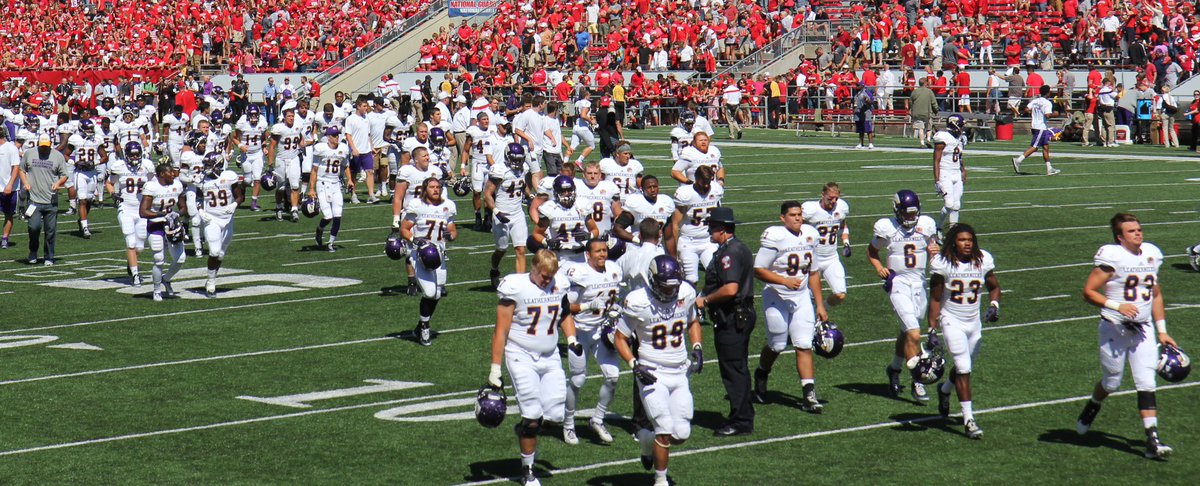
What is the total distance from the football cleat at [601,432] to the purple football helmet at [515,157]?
22.3 ft

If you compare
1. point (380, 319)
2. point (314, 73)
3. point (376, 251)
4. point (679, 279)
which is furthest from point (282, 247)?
point (314, 73)

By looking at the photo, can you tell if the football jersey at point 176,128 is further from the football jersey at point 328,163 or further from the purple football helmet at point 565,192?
the purple football helmet at point 565,192

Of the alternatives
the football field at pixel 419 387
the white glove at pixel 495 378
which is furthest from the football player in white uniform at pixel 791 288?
the white glove at pixel 495 378

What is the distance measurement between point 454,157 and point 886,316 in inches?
640

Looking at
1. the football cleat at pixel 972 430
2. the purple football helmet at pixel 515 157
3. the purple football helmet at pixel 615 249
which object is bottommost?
the football cleat at pixel 972 430

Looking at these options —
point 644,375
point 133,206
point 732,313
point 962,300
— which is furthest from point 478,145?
point 644,375

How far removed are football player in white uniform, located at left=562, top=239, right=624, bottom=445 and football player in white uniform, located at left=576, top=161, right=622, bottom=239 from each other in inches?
176

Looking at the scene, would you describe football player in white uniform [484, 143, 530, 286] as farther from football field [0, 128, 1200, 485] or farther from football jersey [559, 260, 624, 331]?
football jersey [559, 260, 624, 331]

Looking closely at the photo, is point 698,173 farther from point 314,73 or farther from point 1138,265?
point 314,73

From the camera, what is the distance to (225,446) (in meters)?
11.4

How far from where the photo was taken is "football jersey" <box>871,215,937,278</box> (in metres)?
12.4

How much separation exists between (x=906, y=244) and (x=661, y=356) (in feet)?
11.3

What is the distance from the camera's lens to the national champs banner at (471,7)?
53.5 meters

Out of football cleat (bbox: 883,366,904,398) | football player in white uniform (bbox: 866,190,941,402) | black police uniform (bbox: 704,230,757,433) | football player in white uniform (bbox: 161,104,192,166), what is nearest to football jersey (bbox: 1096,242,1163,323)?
football player in white uniform (bbox: 866,190,941,402)
